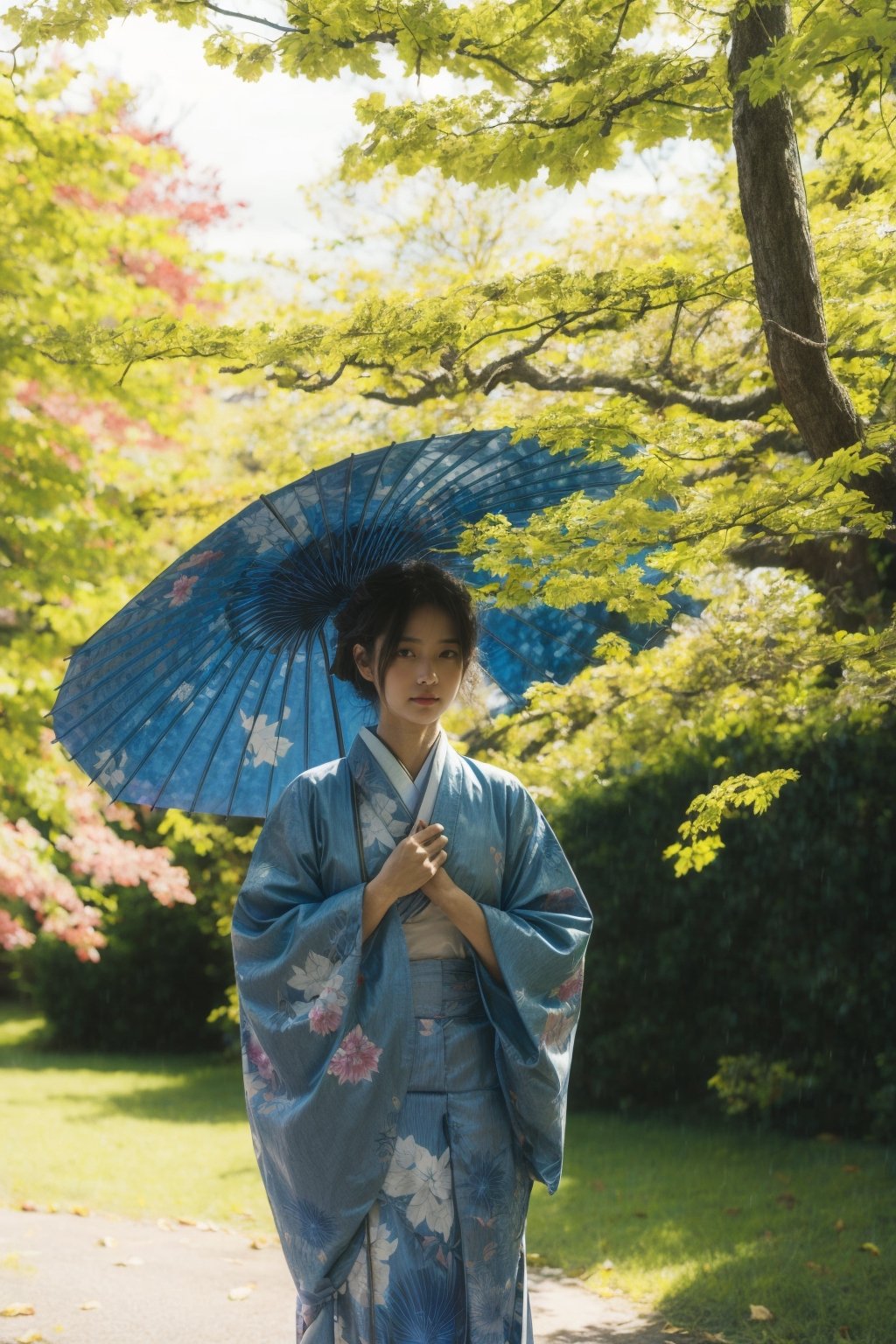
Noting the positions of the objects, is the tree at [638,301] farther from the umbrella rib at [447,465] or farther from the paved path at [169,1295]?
the paved path at [169,1295]

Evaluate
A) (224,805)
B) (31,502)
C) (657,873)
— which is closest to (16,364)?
(31,502)

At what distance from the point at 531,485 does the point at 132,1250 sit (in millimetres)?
3711

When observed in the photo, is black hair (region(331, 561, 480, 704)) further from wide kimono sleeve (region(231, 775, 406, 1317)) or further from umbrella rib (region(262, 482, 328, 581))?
wide kimono sleeve (region(231, 775, 406, 1317))

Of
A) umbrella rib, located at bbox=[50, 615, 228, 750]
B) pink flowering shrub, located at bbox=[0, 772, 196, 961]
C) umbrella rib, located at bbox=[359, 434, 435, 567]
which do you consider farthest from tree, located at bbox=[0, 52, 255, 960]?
umbrella rib, located at bbox=[359, 434, 435, 567]

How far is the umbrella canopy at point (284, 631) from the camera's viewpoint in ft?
8.75

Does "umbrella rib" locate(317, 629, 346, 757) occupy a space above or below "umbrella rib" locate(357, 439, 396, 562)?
below

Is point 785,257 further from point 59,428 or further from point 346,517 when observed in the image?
point 59,428

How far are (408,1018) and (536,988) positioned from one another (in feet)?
0.81

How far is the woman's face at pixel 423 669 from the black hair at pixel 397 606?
0.02 meters

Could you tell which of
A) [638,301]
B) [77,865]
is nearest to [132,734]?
[638,301]

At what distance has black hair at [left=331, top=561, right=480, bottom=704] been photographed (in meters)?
2.54

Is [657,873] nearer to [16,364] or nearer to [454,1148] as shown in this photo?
[16,364]

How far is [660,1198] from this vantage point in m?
5.65

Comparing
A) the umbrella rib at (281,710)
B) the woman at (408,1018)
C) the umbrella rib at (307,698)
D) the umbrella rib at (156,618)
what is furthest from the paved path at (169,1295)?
the umbrella rib at (156,618)
